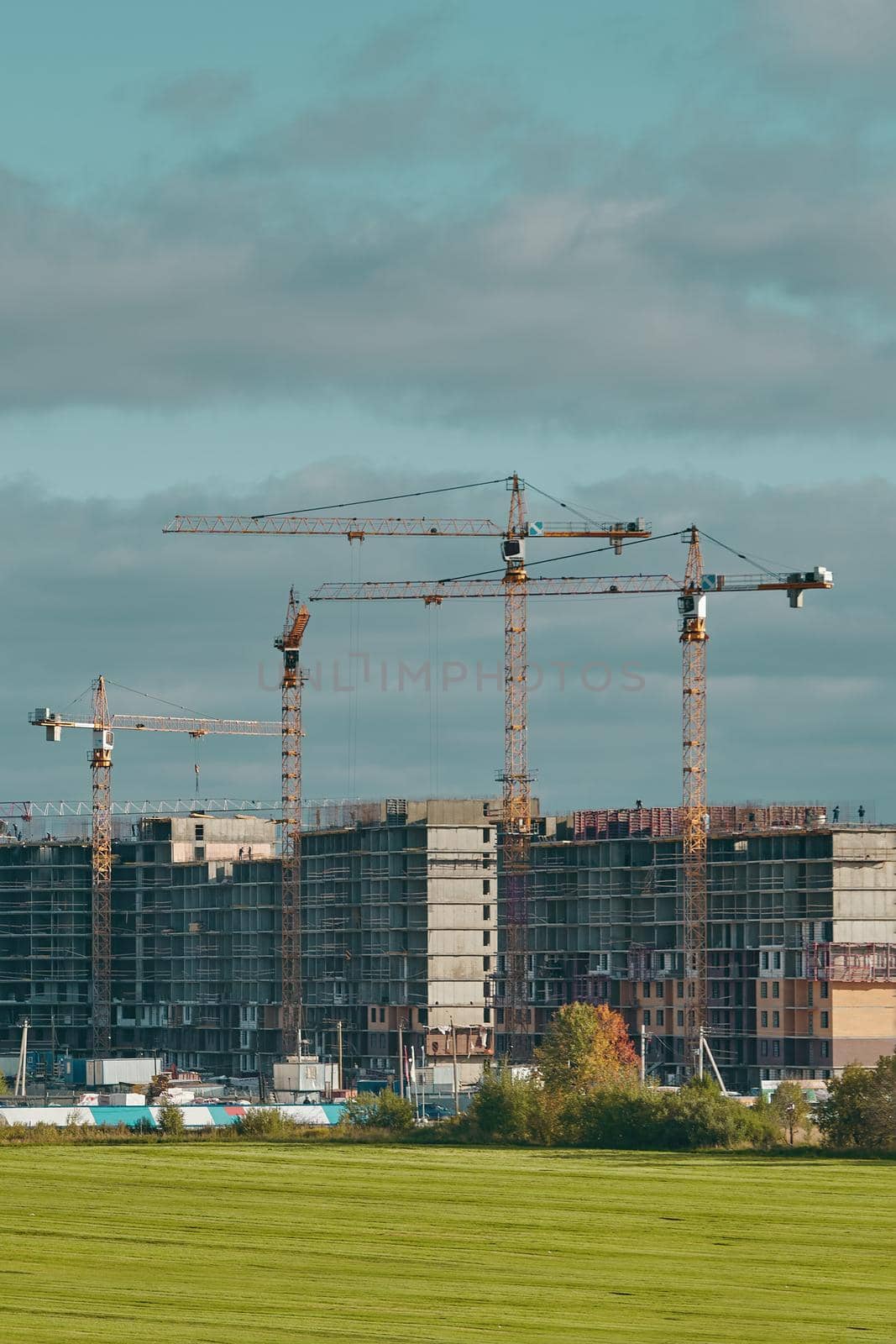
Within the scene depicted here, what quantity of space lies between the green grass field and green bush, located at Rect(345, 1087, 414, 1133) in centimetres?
1239

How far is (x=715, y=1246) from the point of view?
343 ft

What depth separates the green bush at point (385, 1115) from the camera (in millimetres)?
174625

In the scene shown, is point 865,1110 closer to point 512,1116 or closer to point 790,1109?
point 790,1109

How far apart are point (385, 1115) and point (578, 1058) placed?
16338 millimetres

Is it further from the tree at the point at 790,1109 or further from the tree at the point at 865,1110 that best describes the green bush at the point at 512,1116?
the tree at the point at 865,1110

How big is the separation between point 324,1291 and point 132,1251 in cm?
1670

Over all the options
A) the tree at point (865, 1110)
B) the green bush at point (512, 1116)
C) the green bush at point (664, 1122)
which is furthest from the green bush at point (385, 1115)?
the tree at point (865, 1110)

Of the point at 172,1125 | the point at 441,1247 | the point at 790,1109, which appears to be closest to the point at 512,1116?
the point at 790,1109

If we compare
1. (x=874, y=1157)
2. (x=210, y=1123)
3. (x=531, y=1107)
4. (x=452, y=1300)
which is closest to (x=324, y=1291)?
(x=452, y=1300)

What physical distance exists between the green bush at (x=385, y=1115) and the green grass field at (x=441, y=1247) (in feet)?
40.7

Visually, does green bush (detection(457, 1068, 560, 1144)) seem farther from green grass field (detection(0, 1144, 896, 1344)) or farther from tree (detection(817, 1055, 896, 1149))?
tree (detection(817, 1055, 896, 1149))

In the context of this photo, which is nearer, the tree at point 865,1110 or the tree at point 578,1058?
the tree at point 865,1110

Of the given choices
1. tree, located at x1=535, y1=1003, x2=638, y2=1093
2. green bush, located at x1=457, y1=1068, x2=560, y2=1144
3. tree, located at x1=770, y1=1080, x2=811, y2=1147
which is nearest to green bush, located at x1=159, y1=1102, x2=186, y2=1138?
green bush, located at x1=457, y1=1068, x2=560, y2=1144

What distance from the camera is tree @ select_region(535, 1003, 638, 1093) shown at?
562 ft
